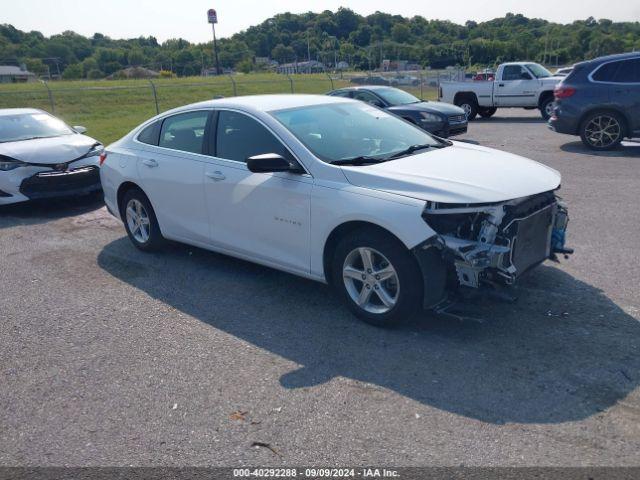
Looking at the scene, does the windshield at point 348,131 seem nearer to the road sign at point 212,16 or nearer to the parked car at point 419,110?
the parked car at point 419,110

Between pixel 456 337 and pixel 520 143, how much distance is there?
11.1m

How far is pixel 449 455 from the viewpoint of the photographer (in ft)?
10.1

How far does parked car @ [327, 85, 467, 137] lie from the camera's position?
14234 mm

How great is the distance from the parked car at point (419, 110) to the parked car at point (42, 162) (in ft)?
21.6

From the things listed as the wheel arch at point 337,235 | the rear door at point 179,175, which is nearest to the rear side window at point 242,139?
the rear door at point 179,175

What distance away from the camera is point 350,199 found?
447 cm

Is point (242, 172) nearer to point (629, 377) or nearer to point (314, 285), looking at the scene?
point (314, 285)

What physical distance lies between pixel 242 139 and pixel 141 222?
74.5 inches

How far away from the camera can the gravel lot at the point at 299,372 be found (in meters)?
3.22

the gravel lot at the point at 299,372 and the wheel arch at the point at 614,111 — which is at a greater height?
the wheel arch at the point at 614,111

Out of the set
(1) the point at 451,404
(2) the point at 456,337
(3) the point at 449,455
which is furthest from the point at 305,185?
(3) the point at 449,455

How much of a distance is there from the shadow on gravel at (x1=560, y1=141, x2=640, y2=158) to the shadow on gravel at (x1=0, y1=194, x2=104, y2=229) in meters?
9.32

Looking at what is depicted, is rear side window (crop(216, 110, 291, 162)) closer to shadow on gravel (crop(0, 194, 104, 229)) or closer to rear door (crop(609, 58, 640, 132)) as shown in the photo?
shadow on gravel (crop(0, 194, 104, 229))

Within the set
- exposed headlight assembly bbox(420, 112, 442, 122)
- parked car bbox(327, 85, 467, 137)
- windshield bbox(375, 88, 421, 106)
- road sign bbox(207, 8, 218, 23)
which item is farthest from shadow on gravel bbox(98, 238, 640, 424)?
road sign bbox(207, 8, 218, 23)
